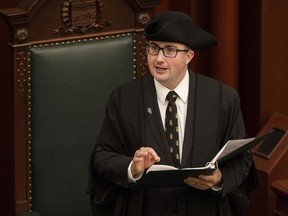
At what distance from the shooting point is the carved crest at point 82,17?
423cm

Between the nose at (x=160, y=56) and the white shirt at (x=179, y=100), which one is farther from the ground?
the nose at (x=160, y=56)

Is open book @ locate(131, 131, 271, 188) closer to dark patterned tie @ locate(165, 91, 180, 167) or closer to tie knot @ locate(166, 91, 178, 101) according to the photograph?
dark patterned tie @ locate(165, 91, 180, 167)

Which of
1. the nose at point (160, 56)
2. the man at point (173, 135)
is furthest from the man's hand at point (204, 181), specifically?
the nose at point (160, 56)

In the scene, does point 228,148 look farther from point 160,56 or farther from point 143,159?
point 160,56

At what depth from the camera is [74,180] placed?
171 inches

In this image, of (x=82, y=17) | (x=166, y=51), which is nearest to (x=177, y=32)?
(x=166, y=51)

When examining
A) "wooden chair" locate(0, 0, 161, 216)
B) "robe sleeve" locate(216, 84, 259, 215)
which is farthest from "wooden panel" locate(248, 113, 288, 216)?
"robe sleeve" locate(216, 84, 259, 215)

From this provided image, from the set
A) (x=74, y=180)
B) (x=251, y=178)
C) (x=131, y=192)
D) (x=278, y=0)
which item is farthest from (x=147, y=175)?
(x=278, y=0)

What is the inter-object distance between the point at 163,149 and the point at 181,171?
0.29 metres

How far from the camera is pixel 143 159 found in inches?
139

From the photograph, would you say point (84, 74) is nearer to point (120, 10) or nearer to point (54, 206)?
point (120, 10)

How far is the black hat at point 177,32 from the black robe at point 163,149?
21cm

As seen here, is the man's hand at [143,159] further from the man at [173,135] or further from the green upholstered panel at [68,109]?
the green upholstered panel at [68,109]

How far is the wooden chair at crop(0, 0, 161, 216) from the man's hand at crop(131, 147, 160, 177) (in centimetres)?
77
